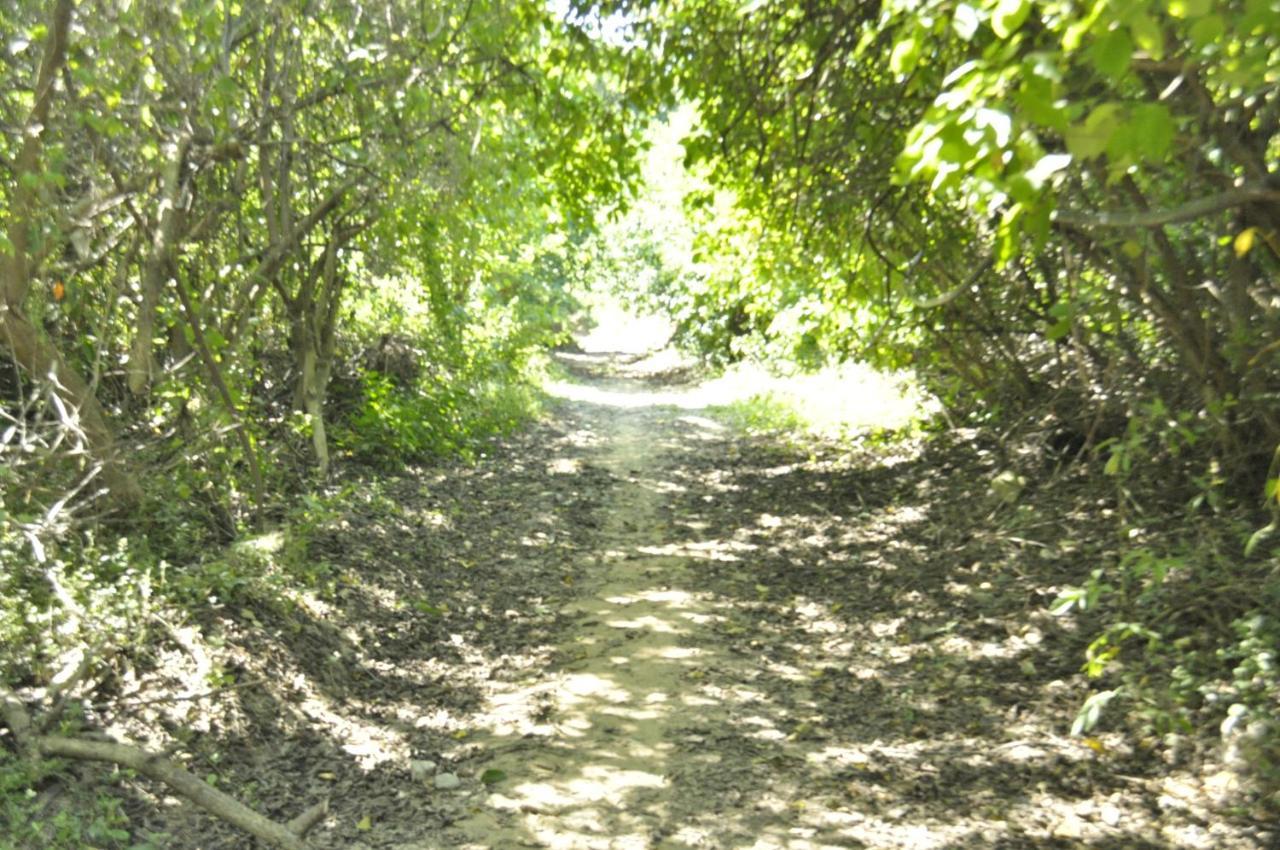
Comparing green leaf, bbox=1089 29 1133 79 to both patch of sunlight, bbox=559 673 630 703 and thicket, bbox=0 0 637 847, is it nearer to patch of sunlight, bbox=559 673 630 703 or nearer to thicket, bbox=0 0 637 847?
thicket, bbox=0 0 637 847

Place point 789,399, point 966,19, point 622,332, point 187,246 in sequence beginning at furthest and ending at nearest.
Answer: point 622,332, point 789,399, point 187,246, point 966,19

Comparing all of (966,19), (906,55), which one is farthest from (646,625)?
(966,19)

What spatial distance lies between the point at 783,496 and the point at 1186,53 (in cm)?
792

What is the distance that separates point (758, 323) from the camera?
25016mm

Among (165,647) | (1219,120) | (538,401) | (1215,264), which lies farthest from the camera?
(538,401)

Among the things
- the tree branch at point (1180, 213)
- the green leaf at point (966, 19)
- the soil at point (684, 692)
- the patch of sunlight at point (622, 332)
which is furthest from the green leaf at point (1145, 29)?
the patch of sunlight at point (622, 332)

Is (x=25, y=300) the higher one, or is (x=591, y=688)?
(x=25, y=300)

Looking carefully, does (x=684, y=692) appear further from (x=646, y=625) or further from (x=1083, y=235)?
(x=1083, y=235)

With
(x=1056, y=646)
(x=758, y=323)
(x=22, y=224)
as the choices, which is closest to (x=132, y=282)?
(x=22, y=224)

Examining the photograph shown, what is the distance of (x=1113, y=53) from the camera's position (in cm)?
237

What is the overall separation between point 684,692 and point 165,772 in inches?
111

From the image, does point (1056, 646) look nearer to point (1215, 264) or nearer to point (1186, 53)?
point (1215, 264)

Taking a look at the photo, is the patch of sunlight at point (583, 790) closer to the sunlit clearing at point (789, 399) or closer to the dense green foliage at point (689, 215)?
the dense green foliage at point (689, 215)

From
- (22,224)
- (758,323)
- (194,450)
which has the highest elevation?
(758,323)
